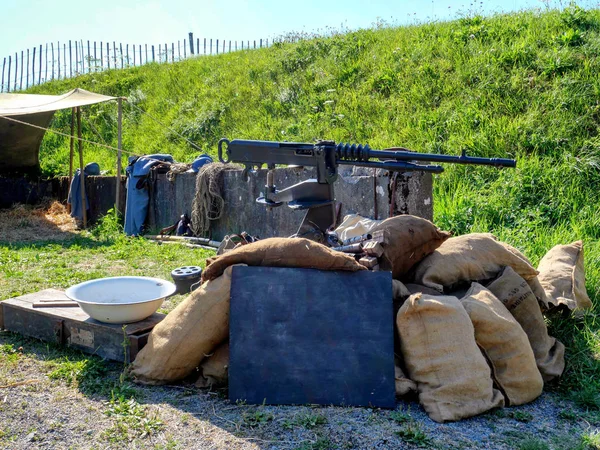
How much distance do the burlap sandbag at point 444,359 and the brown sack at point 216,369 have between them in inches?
41.6

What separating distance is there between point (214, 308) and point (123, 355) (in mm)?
783

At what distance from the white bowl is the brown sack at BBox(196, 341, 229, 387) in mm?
615

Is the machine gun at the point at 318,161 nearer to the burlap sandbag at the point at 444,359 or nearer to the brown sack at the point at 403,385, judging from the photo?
the burlap sandbag at the point at 444,359

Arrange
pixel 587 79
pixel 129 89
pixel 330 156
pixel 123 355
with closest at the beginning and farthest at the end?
pixel 123 355
pixel 330 156
pixel 587 79
pixel 129 89

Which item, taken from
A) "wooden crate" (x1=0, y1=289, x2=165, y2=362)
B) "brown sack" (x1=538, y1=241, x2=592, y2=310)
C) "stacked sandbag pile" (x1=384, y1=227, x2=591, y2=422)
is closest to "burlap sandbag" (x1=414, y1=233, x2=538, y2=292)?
"stacked sandbag pile" (x1=384, y1=227, x2=591, y2=422)

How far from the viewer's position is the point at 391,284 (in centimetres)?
342

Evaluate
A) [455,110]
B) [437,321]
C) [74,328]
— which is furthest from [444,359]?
[455,110]

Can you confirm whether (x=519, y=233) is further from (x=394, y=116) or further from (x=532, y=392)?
(x=394, y=116)

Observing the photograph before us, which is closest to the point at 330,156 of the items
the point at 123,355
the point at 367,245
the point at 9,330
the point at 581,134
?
the point at 367,245

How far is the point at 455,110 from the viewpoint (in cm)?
935

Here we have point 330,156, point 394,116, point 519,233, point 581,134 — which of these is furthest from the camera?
point 394,116

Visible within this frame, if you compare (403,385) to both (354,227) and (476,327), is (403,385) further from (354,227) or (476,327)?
(354,227)

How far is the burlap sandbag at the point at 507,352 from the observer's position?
10.9 feet

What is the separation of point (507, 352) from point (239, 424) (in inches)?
62.7
